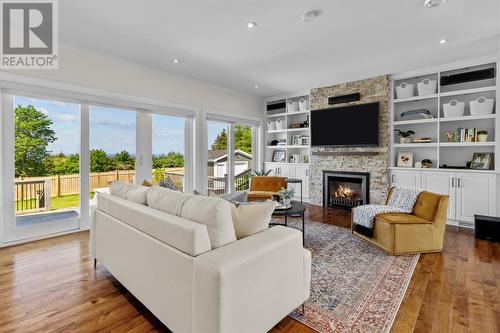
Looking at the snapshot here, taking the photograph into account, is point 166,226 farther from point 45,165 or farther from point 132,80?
point 132,80

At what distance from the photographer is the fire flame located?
5.66 meters

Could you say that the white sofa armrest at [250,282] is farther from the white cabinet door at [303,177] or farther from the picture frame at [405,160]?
the white cabinet door at [303,177]

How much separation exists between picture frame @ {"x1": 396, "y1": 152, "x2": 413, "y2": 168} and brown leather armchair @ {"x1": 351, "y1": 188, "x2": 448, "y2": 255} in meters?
1.88

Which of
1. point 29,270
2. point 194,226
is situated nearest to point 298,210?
point 194,226

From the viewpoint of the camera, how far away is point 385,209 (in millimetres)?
3441

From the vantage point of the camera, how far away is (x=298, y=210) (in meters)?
3.38

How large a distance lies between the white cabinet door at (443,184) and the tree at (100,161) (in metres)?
5.54

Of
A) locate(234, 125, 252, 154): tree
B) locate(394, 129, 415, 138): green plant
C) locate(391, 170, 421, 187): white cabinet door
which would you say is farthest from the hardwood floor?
locate(234, 125, 252, 154): tree

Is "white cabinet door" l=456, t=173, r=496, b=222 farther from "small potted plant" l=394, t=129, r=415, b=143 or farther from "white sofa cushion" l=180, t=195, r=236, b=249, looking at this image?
"white sofa cushion" l=180, t=195, r=236, b=249

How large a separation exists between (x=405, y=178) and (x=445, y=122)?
1206 millimetres

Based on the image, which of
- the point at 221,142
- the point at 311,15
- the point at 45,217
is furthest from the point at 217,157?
the point at 311,15

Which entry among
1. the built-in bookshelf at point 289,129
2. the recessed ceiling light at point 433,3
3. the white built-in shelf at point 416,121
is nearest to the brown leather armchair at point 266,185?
the built-in bookshelf at point 289,129

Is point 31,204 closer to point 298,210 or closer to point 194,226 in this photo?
point 194,226

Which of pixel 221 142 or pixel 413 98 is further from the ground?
pixel 413 98
